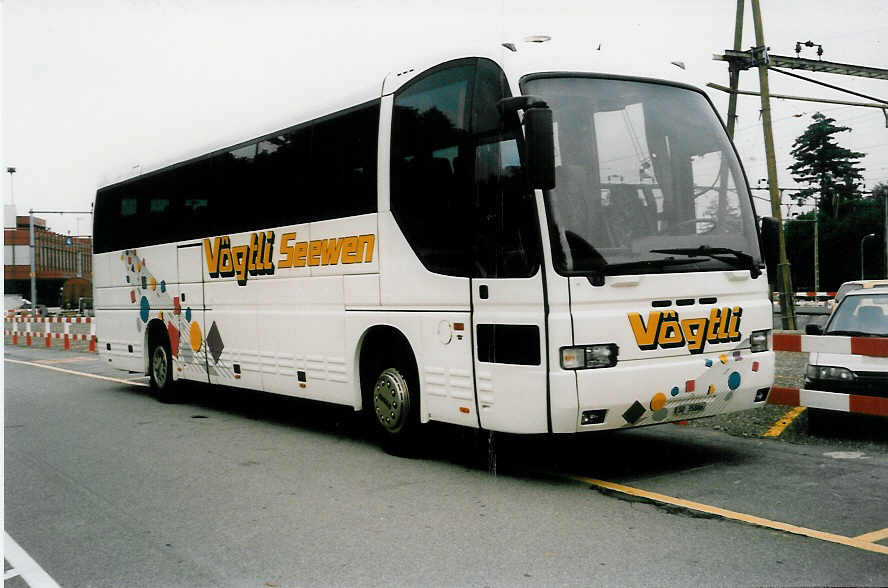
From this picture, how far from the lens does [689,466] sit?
7398mm

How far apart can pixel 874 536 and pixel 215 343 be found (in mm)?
8324

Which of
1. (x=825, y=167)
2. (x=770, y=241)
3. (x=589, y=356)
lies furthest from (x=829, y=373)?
(x=825, y=167)

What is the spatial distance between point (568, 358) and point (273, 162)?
5077mm

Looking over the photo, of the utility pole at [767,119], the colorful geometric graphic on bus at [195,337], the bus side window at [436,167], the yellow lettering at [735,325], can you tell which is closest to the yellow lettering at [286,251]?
the bus side window at [436,167]

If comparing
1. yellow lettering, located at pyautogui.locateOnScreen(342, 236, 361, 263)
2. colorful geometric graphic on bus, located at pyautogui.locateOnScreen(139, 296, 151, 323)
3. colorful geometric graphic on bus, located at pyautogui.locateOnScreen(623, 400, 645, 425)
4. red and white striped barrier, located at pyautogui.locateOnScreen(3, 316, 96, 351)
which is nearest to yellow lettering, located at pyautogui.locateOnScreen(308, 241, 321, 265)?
yellow lettering, located at pyautogui.locateOnScreen(342, 236, 361, 263)

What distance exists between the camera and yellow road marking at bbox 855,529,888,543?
203 inches

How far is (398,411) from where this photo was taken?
316 inches

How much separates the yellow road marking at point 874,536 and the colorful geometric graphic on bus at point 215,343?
8035 mm

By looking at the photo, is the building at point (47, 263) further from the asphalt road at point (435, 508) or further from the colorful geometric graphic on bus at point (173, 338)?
the asphalt road at point (435, 508)

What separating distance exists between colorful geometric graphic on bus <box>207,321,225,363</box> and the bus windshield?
613cm

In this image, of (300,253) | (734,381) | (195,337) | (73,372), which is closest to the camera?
(734,381)

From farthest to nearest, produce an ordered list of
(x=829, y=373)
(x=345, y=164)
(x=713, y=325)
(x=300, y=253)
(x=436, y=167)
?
(x=300, y=253) → (x=345, y=164) → (x=829, y=373) → (x=436, y=167) → (x=713, y=325)

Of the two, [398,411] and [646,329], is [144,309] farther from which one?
[646,329]

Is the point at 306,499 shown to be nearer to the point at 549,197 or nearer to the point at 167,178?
the point at 549,197
